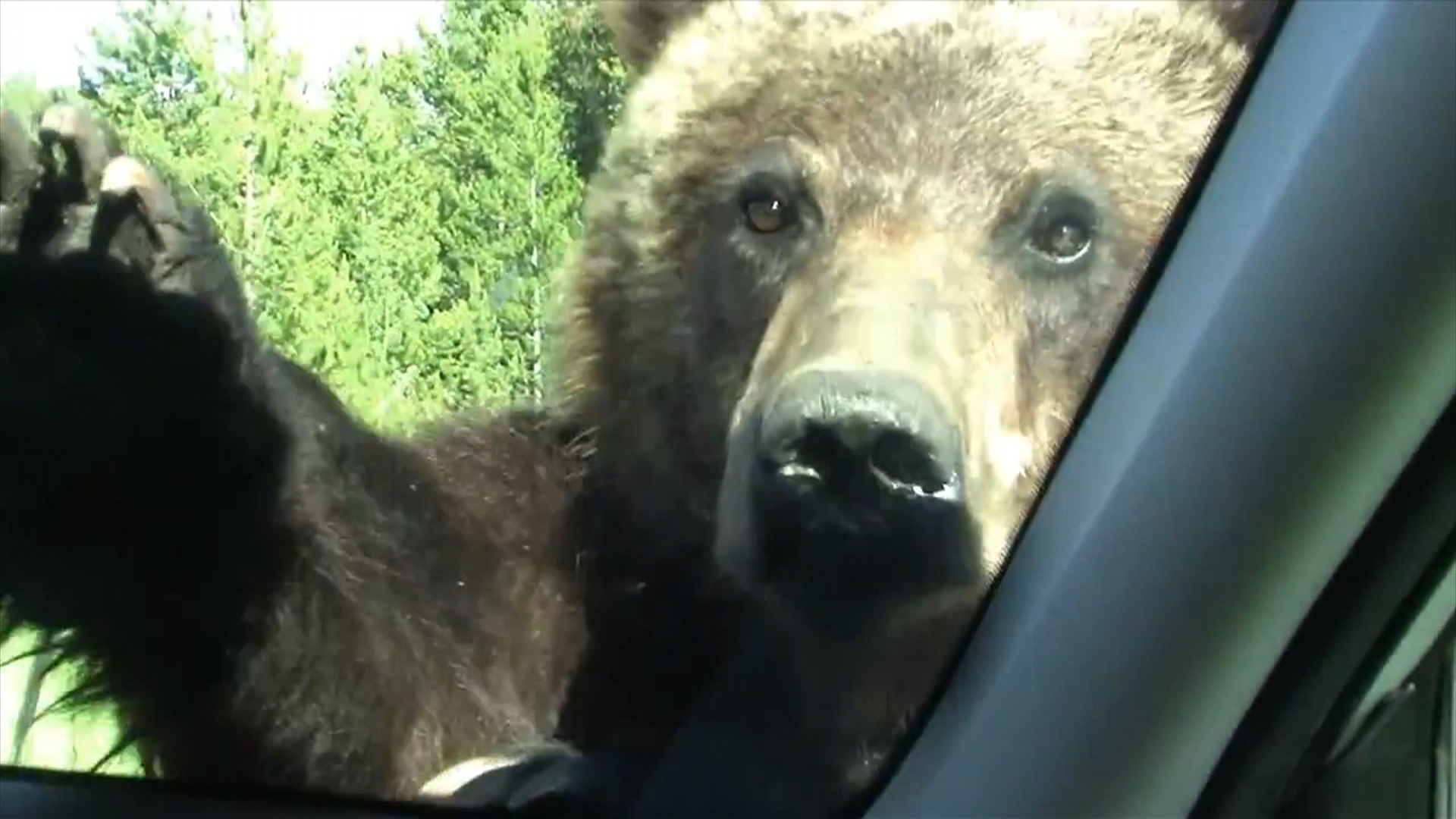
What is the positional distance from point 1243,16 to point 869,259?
2.10 ft

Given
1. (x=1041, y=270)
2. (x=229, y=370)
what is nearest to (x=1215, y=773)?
(x=1041, y=270)

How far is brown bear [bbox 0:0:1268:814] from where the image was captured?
7.78 feet

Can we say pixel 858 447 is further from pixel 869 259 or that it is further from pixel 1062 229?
pixel 1062 229

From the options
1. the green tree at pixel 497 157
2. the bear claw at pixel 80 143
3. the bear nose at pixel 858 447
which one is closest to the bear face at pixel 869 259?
the bear nose at pixel 858 447

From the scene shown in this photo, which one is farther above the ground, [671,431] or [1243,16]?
[1243,16]

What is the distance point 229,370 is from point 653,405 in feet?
2.14

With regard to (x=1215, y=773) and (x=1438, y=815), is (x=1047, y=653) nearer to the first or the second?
(x=1215, y=773)

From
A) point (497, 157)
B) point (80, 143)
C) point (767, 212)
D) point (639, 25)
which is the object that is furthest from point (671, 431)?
point (80, 143)

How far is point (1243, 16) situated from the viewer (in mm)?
2238

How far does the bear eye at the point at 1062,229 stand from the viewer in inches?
107

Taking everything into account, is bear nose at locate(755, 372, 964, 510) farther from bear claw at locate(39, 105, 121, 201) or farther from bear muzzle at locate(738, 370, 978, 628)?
bear claw at locate(39, 105, 121, 201)

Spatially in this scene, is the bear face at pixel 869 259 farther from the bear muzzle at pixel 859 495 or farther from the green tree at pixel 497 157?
the green tree at pixel 497 157

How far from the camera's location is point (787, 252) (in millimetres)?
2824

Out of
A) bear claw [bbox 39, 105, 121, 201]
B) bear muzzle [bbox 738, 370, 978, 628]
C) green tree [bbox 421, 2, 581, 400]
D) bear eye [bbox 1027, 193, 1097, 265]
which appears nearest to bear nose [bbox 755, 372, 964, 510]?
bear muzzle [bbox 738, 370, 978, 628]
